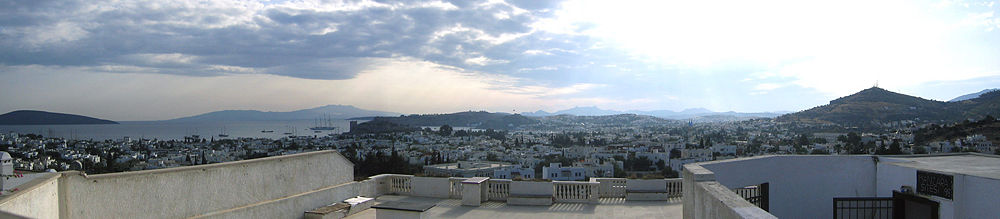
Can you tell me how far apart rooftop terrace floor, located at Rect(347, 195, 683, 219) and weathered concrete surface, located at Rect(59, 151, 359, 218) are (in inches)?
40.8

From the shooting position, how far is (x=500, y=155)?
6325 cm

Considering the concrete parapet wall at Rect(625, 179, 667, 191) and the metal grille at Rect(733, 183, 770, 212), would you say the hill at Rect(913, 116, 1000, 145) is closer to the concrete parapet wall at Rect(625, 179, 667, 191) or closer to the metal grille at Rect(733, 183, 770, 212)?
the metal grille at Rect(733, 183, 770, 212)

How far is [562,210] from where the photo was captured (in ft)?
31.6

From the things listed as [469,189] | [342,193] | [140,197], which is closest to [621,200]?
[469,189]

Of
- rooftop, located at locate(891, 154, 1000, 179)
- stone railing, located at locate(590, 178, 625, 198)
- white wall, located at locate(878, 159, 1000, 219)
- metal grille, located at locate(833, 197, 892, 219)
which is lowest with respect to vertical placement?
metal grille, located at locate(833, 197, 892, 219)

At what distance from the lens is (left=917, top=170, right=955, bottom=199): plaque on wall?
8.11 metres

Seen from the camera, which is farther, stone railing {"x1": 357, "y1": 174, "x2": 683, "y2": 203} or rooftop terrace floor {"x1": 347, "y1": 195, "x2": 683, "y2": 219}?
stone railing {"x1": 357, "y1": 174, "x2": 683, "y2": 203}

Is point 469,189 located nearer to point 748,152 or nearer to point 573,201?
point 573,201

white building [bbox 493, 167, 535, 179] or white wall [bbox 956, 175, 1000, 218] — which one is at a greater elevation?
white wall [bbox 956, 175, 1000, 218]

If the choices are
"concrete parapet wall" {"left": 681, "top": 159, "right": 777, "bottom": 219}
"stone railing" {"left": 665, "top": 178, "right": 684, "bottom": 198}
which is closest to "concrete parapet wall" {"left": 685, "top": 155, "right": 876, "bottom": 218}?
"stone railing" {"left": 665, "top": 178, "right": 684, "bottom": 198}

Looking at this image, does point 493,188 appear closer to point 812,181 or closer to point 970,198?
point 812,181

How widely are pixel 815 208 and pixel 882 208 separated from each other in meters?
1.15

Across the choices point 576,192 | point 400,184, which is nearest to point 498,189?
point 576,192

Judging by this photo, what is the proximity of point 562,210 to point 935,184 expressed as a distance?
6432mm
